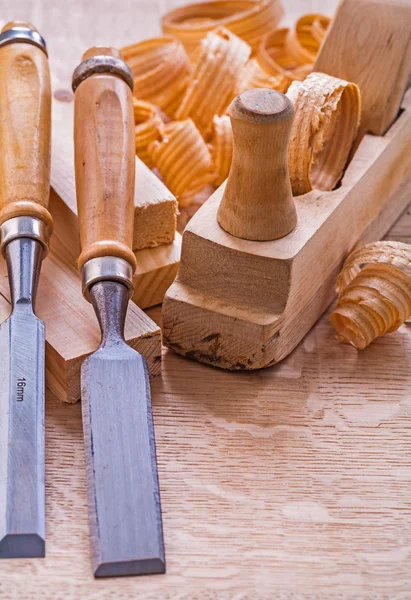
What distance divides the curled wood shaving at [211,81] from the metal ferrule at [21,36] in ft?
0.94

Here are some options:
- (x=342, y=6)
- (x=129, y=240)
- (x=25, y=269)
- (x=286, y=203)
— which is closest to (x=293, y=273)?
(x=286, y=203)

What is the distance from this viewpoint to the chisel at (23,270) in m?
0.81

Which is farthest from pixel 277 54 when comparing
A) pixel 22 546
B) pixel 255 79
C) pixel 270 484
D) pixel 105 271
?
pixel 22 546

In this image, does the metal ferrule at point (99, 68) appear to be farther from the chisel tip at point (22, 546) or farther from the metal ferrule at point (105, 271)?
the chisel tip at point (22, 546)

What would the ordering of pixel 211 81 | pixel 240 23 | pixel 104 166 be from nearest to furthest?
pixel 104 166, pixel 211 81, pixel 240 23

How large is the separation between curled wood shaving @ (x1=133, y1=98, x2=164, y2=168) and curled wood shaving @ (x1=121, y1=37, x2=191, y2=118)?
0.06 meters

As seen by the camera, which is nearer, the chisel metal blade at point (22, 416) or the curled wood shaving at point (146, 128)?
the chisel metal blade at point (22, 416)

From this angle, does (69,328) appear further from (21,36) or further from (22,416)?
(21,36)

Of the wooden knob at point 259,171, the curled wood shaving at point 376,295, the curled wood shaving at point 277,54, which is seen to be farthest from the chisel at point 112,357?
the curled wood shaving at point 277,54

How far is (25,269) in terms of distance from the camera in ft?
3.23

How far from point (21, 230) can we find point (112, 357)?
0.19m

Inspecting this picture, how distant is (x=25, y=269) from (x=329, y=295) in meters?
0.38

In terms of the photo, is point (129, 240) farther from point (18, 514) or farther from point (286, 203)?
point (18, 514)

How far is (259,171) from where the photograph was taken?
96 cm
